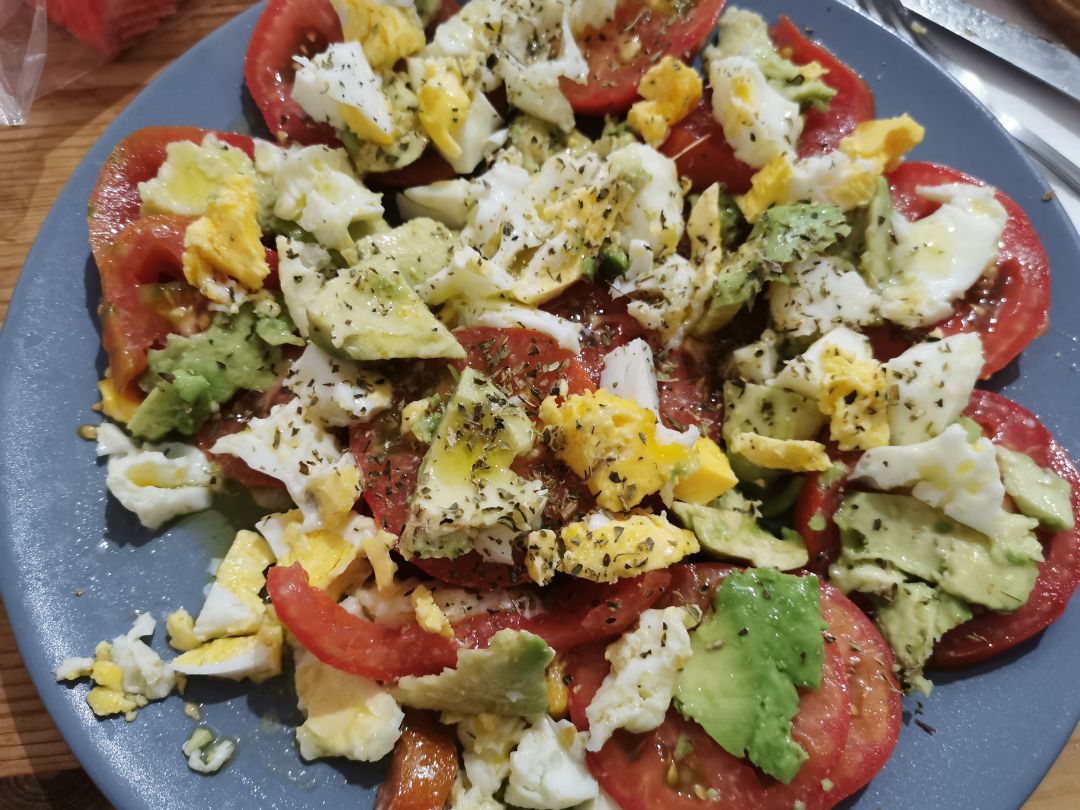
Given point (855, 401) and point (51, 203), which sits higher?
point (855, 401)

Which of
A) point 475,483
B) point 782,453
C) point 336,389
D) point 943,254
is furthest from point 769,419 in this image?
point 336,389

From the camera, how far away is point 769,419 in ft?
6.68

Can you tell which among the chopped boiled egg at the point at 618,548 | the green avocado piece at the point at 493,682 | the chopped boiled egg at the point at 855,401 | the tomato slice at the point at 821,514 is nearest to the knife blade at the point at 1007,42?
the chopped boiled egg at the point at 855,401

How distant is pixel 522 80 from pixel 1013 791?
2.35m

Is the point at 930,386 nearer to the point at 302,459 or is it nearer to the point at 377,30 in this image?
the point at 302,459

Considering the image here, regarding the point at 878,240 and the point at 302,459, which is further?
the point at 878,240

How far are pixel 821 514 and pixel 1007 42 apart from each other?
2556mm

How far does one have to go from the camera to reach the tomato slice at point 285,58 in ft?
7.61

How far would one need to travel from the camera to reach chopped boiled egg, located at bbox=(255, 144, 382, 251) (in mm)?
2074

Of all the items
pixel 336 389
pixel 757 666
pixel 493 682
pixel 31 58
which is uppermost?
pixel 757 666

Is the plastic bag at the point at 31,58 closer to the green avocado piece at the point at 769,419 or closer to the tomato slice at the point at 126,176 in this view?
the tomato slice at the point at 126,176

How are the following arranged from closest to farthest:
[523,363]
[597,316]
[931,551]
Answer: [931,551], [523,363], [597,316]

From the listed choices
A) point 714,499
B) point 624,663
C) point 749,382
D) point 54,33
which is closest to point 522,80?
point 749,382

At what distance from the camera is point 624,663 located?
1.73m
